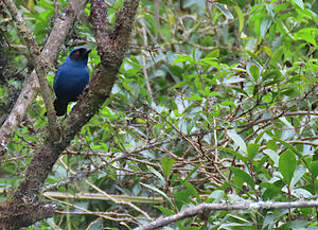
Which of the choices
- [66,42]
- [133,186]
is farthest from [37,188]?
[133,186]

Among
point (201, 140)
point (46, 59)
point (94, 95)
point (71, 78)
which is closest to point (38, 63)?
point (94, 95)

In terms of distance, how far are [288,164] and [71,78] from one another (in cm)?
299

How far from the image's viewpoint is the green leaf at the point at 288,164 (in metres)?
2.33

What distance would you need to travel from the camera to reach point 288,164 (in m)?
2.34

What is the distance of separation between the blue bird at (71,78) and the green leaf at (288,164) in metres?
2.89

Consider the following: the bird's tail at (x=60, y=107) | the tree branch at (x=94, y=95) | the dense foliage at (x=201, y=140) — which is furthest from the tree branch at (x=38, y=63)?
the bird's tail at (x=60, y=107)

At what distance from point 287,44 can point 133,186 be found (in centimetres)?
198

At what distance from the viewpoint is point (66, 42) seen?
3.57 meters

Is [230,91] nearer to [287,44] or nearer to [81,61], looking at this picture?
[287,44]

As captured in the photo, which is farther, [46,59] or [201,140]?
[201,140]

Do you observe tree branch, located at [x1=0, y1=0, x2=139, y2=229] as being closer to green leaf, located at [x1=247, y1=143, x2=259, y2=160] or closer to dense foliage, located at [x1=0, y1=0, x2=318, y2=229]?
dense foliage, located at [x1=0, y1=0, x2=318, y2=229]

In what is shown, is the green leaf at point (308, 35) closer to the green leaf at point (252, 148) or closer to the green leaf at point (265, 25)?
the green leaf at point (265, 25)

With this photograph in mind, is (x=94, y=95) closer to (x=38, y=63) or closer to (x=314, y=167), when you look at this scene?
(x=38, y=63)

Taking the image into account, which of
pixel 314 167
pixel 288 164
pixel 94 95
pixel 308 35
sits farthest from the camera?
pixel 308 35
